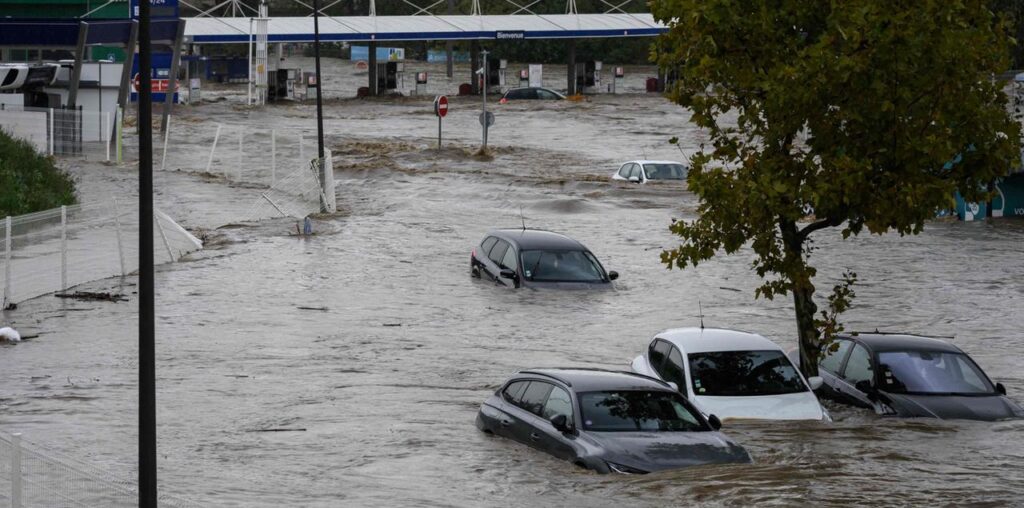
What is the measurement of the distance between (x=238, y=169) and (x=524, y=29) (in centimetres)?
3966

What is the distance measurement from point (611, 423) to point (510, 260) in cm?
1360

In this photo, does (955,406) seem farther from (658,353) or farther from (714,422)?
(714,422)

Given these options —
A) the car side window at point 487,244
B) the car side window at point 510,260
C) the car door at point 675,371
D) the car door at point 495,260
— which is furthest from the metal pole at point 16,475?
the car side window at point 487,244

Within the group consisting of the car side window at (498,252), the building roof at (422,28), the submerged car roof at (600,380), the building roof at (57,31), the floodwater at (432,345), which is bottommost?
the floodwater at (432,345)

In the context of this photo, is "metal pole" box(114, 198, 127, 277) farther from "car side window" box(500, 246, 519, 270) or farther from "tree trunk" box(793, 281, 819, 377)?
"tree trunk" box(793, 281, 819, 377)

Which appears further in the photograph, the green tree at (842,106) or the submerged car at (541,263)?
the submerged car at (541,263)

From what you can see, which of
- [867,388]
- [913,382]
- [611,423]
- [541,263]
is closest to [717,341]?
[867,388]

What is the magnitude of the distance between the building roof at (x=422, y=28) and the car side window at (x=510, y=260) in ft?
170

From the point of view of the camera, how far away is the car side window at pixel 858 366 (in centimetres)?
1802

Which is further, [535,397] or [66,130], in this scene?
[66,130]

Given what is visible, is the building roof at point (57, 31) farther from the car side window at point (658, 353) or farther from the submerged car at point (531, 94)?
the car side window at point (658, 353)

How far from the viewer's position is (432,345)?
23312 mm

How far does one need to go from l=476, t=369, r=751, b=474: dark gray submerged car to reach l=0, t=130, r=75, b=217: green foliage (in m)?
19.0

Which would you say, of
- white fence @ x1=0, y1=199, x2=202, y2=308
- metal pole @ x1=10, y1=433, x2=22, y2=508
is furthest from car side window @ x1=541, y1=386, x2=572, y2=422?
white fence @ x1=0, y1=199, x2=202, y2=308
